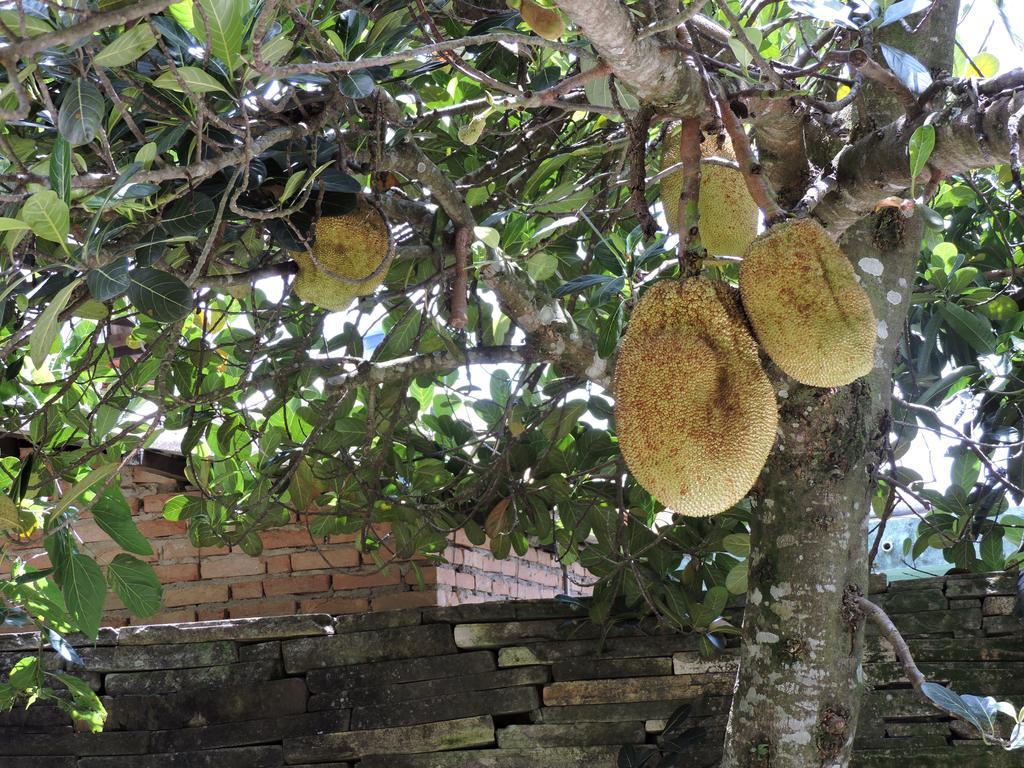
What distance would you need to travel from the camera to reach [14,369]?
7.04ft

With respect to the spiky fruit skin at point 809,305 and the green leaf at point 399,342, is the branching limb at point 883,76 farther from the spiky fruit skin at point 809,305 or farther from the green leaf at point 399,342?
the green leaf at point 399,342

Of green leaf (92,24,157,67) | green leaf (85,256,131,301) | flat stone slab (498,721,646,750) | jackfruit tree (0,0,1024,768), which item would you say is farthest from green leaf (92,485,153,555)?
flat stone slab (498,721,646,750)

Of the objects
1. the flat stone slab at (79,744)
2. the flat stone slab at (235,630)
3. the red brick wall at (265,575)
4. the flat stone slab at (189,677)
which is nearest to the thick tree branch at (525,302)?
the flat stone slab at (235,630)

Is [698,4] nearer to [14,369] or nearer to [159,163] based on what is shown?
[159,163]

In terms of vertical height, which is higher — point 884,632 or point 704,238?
point 704,238

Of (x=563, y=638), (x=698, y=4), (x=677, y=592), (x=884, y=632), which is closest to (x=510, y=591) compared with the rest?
(x=563, y=638)

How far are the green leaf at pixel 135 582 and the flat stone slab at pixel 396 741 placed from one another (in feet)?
3.27

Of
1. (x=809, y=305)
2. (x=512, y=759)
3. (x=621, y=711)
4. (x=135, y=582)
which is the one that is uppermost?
(x=809, y=305)

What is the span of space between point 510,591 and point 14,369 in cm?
234

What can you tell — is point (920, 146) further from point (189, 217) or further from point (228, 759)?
point (228, 759)

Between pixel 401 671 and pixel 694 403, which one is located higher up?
pixel 694 403

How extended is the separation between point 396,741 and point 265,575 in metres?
1.00

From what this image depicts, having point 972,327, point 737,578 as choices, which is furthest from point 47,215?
point 972,327

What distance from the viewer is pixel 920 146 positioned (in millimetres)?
1316
